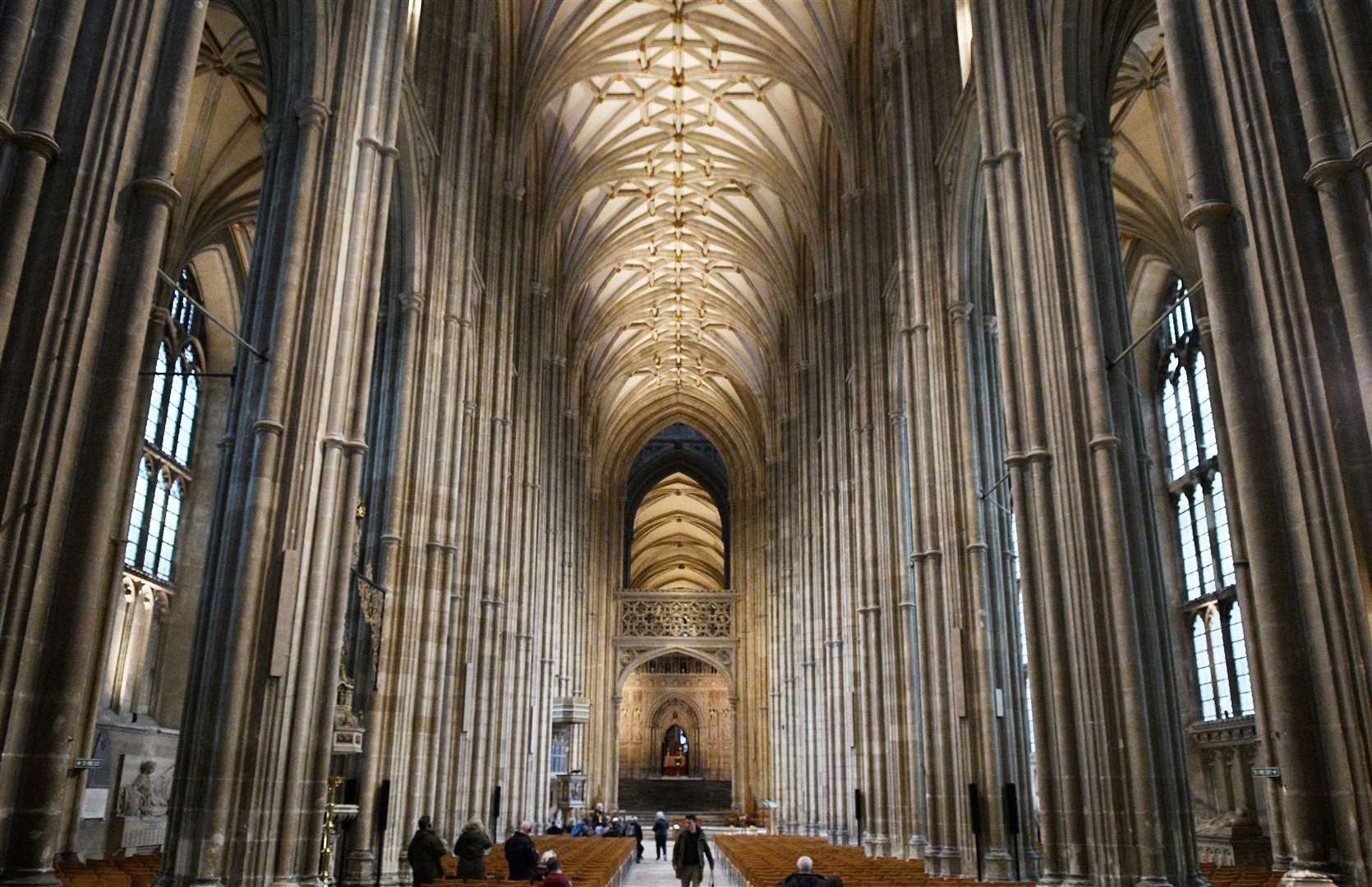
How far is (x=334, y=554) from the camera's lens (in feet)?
A: 40.1

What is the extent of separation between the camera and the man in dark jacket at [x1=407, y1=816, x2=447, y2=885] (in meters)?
11.0

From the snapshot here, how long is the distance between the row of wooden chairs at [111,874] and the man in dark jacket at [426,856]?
2578 millimetres

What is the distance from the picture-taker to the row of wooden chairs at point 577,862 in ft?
39.0

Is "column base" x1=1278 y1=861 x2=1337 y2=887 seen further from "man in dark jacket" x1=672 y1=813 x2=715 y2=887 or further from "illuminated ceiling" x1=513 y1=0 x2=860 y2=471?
"illuminated ceiling" x1=513 y1=0 x2=860 y2=471

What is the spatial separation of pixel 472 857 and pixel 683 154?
28.0 metres

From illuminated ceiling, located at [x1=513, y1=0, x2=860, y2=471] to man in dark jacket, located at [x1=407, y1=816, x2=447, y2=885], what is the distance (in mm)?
20635

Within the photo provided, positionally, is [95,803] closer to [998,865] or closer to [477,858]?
[477,858]

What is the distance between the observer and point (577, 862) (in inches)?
587

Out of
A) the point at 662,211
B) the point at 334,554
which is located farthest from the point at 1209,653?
the point at 662,211

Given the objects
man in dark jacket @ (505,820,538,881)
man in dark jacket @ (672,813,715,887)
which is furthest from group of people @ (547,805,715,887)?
man in dark jacket @ (505,820,538,881)

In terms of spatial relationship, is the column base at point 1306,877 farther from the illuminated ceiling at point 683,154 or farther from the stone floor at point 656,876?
the illuminated ceiling at point 683,154

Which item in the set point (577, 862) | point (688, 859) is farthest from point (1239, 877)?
point (577, 862)

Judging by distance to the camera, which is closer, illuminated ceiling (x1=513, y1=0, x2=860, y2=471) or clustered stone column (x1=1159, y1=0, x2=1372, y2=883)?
clustered stone column (x1=1159, y1=0, x2=1372, y2=883)

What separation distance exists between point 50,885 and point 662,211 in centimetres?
3483
